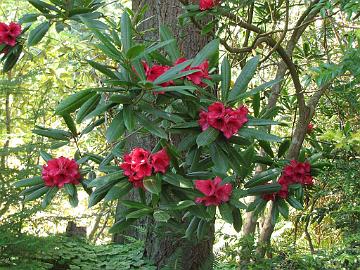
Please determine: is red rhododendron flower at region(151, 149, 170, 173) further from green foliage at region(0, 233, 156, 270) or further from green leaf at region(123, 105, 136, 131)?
green foliage at region(0, 233, 156, 270)

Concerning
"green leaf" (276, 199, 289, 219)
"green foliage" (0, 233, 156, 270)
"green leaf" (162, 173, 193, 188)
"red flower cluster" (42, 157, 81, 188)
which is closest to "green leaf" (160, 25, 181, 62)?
"green leaf" (162, 173, 193, 188)

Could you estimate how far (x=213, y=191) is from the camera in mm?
1620

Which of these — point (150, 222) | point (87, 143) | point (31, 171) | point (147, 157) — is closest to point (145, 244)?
point (150, 222)

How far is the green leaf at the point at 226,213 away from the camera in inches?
63.6

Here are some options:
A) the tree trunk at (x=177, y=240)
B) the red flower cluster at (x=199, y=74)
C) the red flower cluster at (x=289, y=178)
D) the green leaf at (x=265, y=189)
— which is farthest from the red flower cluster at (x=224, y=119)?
the tree trunk at (x=177, y=240)

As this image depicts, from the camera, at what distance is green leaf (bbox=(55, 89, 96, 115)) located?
1.45 m

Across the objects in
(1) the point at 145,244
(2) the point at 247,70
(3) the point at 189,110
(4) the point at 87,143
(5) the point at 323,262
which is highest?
(4) the point at 87,143

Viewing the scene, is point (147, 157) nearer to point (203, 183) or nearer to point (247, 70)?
point (203, 183)

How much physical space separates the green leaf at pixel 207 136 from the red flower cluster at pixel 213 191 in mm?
210

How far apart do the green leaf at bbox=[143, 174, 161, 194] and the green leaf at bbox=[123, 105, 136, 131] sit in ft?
0.54

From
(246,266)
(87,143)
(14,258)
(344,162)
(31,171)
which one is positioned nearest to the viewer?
(246,266)

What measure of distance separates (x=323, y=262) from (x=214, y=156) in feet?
1.82

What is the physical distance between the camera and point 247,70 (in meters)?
1.65

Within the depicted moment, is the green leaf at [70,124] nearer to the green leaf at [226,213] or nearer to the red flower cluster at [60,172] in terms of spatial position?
the red flower cluster at [60,172]
